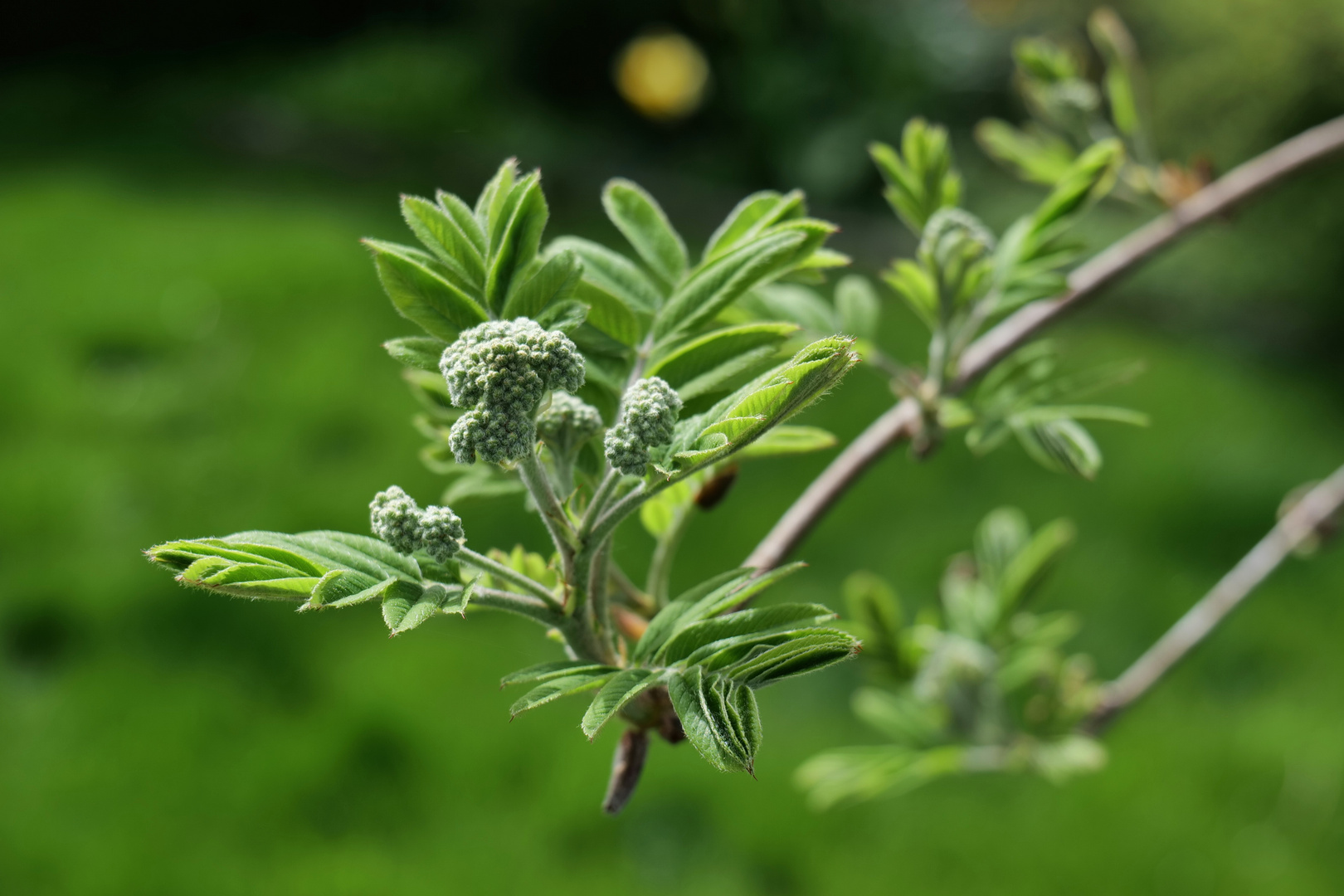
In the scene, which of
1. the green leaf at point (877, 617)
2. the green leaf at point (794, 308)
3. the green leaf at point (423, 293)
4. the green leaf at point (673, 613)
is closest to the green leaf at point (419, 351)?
the green leaf at point (423, 293)

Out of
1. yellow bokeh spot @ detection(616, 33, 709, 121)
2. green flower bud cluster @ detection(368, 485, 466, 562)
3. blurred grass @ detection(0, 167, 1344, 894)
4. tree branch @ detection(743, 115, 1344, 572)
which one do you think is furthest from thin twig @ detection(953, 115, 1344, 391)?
yellow bokeh spot @ detection(616, 33, 709, 121)

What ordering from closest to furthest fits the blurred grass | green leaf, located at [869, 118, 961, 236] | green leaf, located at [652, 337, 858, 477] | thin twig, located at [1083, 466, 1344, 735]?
1. green leaf, located at [652, 337, 858, 477]
2. green leaf, located at [869, 118, 961, 236]
3. thin twig, located at [1083, 466, 1344, 735]
4. the blurred grass

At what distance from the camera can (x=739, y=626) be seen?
68cm

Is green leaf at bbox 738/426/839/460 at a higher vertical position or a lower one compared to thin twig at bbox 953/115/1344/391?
lower

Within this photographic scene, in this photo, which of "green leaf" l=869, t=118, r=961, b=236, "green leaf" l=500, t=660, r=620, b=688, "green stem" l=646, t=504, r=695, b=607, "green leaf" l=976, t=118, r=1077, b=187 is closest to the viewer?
"green leaf" l=500, t=660, r=620, b=688

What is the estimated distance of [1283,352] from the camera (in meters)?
4.65

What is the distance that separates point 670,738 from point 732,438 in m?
0.29

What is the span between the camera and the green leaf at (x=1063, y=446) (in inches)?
35.9

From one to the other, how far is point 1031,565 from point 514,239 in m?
0.98

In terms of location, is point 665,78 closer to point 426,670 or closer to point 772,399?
point 426,670

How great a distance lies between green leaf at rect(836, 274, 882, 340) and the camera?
1158 mm

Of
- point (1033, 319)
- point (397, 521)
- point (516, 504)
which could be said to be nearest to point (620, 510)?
point (397, 521)

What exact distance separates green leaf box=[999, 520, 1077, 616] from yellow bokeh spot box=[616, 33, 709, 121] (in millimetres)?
4614

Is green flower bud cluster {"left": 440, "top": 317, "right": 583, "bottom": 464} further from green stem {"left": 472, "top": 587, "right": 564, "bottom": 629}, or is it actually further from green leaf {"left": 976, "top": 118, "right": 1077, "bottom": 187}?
green leaf {"left": 976, "top": 118, "right": 1077, "bottom": 187}
